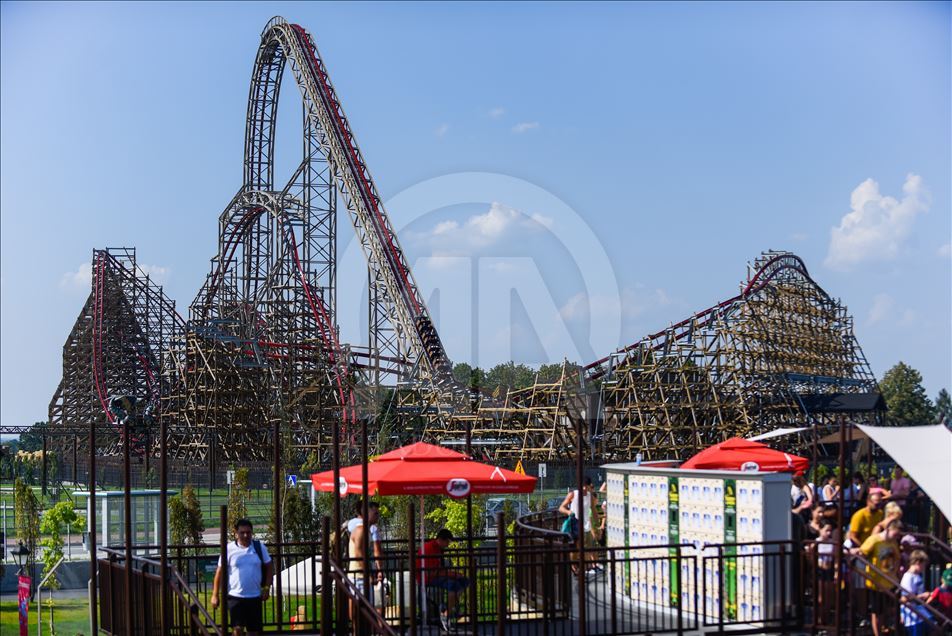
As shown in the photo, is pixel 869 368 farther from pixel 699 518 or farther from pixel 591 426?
pixel 699 518

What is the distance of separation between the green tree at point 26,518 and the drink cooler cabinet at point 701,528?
46.7 ft

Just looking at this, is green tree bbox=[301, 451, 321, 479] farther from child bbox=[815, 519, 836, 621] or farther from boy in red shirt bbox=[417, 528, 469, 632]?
child bbox=[815, 519, 836, 621]

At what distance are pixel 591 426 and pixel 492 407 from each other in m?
3.99

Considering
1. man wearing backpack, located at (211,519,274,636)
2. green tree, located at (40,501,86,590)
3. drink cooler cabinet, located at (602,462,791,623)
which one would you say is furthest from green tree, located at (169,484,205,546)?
man wearing backpack, located at (211,519,274,636)

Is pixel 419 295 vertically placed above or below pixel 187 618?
above

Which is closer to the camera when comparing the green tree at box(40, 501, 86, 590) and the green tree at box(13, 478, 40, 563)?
the green tree at box(40, 501, 86, 590)

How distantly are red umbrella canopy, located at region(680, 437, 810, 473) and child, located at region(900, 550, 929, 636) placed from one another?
4.21 metres

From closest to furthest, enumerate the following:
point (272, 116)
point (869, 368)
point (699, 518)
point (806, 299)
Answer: point (699, 518)
point (272, 116)
point (806, 299)
point (869, 368)

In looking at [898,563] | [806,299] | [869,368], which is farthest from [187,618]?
[869,368]

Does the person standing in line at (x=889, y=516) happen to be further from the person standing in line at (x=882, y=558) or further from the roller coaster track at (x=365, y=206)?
the roller coaster track at (x=365, y=206)

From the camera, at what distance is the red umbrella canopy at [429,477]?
10914 millimetres

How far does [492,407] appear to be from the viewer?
48.2m

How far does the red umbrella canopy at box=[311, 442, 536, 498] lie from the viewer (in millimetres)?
10914

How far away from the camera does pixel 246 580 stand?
9914mm
